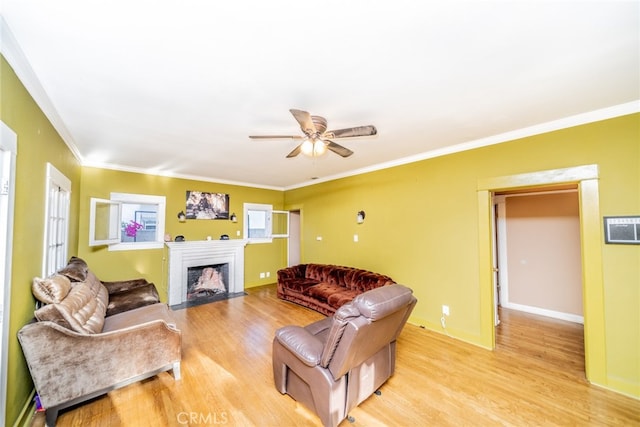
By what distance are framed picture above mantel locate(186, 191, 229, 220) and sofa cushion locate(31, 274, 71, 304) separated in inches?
123

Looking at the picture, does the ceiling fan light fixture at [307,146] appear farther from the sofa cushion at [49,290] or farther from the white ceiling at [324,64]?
the sofa cushion at [49,290]

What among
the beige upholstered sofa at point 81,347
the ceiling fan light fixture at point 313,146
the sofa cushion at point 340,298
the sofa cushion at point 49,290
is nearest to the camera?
the beige upholstered sofa at point 81,347

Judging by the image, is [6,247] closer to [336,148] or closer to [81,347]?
[81,347]

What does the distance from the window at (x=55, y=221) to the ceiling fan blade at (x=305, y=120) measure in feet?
7.97

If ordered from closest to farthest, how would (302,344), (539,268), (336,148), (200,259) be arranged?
(302,344)
(336,148)
(539,268)
(200,259)

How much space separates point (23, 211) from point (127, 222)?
308 cm

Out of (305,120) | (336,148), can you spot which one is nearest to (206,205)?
(336,148)

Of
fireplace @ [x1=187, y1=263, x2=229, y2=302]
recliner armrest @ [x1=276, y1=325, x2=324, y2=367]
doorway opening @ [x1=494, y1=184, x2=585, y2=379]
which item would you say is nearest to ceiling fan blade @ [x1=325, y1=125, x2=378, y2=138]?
recliner armrest @ [x1=276, y1=325, x2=324, y2=367]

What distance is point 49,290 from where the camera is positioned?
1.90 metres

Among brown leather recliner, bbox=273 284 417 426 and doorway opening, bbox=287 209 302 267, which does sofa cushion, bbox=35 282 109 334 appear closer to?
brown leather recliner, bbox=273 284 417 426

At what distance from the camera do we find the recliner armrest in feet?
5.73

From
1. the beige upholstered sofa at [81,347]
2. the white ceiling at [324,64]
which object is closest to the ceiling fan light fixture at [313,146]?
the white ceiling at [324,64]

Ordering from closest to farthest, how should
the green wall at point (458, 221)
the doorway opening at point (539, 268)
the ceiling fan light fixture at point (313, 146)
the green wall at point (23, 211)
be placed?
1. the green wall at point (23, 211)
2. the green wall at point (458, 221)
3. the ceiling fan light fixture at point (313, 146)
4. the doorway opening at point (539, 268)

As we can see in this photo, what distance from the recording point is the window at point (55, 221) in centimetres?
224
